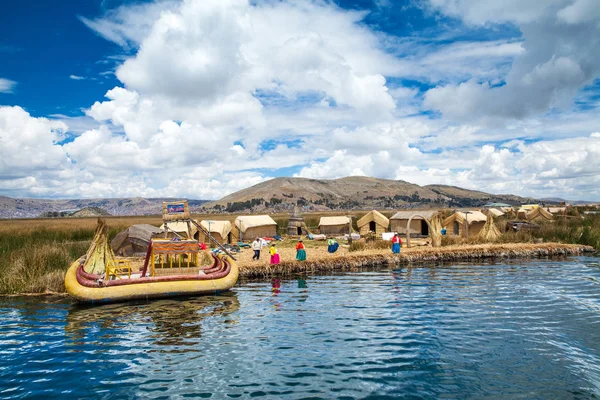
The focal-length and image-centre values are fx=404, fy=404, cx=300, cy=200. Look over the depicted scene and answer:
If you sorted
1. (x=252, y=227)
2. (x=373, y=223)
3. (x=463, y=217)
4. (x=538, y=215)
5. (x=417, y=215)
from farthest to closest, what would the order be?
(x=538, y=215) → (x=373, y=223) → (x=463, y=217) → (x=252, y=227) → (x=417, y=215)

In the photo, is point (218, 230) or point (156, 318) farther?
point (218, 230)

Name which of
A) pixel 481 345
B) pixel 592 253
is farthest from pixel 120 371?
pixel 592 253

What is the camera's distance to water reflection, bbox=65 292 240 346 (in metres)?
11.9

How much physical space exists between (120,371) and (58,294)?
35.4ft

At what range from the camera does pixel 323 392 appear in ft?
26.0

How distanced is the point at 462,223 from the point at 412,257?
15.6 meters

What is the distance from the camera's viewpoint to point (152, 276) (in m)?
17.5

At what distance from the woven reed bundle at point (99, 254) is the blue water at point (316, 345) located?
2.64 metres

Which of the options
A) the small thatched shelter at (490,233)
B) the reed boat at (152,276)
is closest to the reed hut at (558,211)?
the small thatched shelter at (490,233)

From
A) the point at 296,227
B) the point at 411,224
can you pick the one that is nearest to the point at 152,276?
the point at 296,227

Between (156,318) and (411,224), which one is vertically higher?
(411,224)

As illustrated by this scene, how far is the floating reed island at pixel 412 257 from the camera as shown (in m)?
23.1

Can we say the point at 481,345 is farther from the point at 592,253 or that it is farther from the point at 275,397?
the point at 592,253

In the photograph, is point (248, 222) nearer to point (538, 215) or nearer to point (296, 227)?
point (296, 227)
